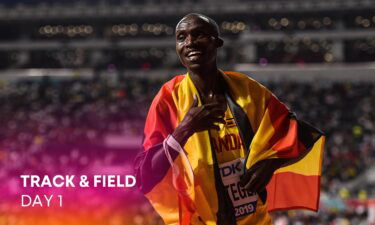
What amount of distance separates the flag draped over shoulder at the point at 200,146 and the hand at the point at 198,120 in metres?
0.06

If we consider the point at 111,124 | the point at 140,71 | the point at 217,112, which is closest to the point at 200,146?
the point at 217,112

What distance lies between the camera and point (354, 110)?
2320cm

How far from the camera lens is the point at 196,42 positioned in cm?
209

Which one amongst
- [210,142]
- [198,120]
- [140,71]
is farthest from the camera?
[140,71]

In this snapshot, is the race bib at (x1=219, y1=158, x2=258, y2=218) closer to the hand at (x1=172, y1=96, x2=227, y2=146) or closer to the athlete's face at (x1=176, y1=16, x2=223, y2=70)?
the hand at (x1=172, y1=96, x2=227, y2=146)

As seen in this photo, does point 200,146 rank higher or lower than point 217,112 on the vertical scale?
lower

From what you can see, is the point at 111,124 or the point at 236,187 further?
the point at 111,124

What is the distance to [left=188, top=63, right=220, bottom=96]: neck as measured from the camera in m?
2.16

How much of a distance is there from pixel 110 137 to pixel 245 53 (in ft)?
43.3

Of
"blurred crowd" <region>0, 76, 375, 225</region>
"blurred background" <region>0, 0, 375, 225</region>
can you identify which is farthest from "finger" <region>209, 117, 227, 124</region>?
"blurred background" <region>0, 0, 375, 225</region>

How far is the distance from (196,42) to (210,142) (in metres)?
0.41

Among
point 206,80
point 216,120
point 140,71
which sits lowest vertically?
point 140,71

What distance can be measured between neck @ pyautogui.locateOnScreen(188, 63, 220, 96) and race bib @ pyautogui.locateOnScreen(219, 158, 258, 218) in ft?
1.05

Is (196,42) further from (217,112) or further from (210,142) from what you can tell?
(210,142)
